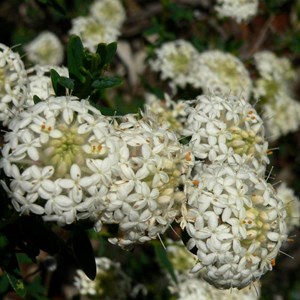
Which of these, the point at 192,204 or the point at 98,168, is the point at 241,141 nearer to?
the point at 192,204

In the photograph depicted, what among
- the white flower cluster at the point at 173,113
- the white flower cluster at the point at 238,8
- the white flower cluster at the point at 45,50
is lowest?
the white flower cluster at the point at 45,50

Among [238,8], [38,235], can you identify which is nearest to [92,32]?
[238,8]

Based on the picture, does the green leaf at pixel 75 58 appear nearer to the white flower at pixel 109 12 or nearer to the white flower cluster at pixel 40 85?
the white flower cluster at pixel 40 85

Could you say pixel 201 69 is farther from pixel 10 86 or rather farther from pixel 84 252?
pixel 84 252

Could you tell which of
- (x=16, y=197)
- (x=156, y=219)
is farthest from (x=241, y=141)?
(x=16, y=197)

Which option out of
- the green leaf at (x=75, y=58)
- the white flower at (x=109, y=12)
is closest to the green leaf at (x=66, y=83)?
the green leaf at (x=75, y=58)
